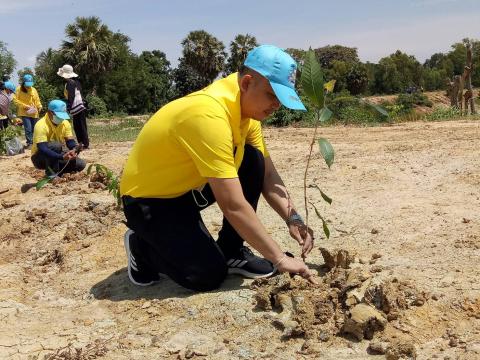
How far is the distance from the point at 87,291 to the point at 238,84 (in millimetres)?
1385

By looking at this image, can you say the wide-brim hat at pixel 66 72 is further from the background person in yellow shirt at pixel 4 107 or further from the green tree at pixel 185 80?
the green tree at pixel 185 80

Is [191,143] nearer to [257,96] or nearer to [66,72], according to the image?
[257,96]

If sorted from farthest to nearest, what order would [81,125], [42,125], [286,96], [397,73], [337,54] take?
[337,54] → [397,73] → [81,125] → [42,125] → [286,96]

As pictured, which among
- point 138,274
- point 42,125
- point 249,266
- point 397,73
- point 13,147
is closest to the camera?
point 249,266

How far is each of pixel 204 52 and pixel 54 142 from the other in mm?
30846

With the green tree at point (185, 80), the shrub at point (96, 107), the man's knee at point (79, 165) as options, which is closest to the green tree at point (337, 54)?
the green tree at point (185, 80)

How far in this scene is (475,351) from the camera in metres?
1.78

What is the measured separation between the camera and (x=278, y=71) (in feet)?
6.68

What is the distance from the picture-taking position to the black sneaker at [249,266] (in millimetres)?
2555

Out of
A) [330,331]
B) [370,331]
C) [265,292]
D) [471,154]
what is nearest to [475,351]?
[370,331]

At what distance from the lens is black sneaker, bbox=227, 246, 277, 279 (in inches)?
101

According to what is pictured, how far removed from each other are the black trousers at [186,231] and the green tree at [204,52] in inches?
1324

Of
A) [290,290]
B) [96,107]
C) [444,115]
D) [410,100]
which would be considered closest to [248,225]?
[290,290]

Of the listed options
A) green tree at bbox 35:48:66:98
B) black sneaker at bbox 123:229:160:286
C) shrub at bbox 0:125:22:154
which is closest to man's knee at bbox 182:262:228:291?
black sneaker at bbox 123:229:160:286
